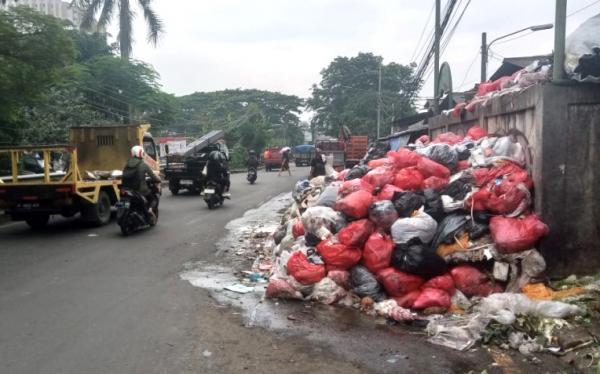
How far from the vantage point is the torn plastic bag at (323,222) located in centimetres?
645

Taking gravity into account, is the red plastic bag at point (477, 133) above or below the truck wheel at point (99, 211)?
above

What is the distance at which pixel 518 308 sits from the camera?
4.80 meters

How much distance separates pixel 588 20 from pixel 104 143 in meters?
11.5

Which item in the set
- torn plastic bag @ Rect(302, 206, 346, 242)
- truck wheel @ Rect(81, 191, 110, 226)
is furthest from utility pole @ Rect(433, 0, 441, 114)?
torn plastic bag @ Rect(302, 206, 346, 242)

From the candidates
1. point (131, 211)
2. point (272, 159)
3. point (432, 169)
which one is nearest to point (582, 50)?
point (432, 169)

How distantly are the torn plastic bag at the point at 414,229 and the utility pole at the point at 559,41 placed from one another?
2.04m

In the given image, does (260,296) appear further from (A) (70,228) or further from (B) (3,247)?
(A) (70,228)

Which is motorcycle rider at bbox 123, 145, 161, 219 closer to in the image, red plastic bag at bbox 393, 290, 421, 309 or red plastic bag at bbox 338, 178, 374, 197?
red plastic bag at bbox 338, 178, 374, 197

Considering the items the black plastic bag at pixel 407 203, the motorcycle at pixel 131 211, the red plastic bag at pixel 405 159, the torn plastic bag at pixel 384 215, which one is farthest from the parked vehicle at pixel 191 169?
the torn plastic bag at pixel 384 215

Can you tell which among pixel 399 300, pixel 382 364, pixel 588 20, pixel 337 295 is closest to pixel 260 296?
pixel 337 295

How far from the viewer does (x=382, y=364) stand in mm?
4137

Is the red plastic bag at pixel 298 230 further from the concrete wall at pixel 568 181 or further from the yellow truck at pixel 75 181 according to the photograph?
the yellow truck at pixel 75 181

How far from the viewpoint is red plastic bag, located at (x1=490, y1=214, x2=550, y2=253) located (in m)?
5.50

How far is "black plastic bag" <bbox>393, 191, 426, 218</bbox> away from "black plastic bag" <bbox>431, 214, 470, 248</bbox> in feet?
1.41
